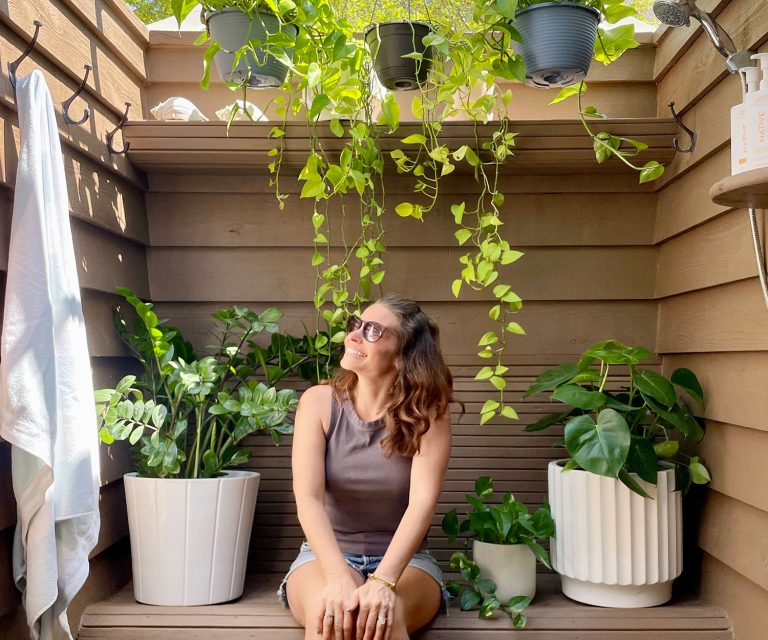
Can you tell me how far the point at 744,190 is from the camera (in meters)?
1.33

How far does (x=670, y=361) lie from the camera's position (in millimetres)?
2209

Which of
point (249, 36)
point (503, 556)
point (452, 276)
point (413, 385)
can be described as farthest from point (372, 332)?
point (249, 36)

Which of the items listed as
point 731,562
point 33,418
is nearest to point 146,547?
point 33,418

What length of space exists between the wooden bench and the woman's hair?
1.20 ft

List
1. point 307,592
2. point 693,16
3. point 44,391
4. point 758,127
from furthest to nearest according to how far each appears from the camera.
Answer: point 307,592
point 693,16
point 44,391
point 758,127

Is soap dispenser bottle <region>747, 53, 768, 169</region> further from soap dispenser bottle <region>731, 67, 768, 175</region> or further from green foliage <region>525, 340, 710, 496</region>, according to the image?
green foliage <region>525, 340, 710, 496</region>

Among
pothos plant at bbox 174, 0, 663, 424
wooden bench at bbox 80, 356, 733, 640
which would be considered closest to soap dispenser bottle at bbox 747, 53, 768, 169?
pothos plant at bbox 174, 0, 663, 424

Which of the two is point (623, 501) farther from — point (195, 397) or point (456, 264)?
point (195, 397)

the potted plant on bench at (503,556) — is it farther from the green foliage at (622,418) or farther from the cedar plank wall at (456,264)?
the cedar plank wall at (456,264)

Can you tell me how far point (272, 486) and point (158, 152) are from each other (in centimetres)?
94

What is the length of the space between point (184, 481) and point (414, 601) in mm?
574

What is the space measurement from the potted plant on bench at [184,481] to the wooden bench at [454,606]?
7cm

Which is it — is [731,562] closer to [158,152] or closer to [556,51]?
[556,51]

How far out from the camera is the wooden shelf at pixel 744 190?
1282mm
